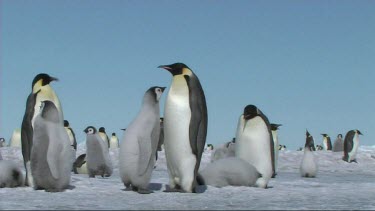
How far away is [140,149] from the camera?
6426 millimetres

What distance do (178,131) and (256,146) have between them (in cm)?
228

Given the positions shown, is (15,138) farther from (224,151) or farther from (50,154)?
(50,154)

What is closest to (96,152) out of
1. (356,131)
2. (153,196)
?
(153,196)

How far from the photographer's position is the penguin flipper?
639 centimetres

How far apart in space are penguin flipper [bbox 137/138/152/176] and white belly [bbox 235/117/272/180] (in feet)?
8.87

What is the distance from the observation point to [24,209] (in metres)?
4.76

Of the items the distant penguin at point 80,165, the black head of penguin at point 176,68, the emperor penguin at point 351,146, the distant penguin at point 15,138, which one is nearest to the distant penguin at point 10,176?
the black head of penguin at point 176,68

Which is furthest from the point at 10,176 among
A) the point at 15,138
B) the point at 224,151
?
the point at 15,138

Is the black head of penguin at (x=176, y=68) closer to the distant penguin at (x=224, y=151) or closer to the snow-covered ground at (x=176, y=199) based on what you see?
the snow-covered ground at (x=176, y=199)

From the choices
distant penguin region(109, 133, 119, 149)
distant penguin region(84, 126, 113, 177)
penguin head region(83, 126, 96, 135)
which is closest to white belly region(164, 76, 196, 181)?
distant penguin region(84, 126, 113, 177)

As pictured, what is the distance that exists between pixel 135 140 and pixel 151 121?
34cm

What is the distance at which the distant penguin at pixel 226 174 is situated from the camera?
779 centimetres

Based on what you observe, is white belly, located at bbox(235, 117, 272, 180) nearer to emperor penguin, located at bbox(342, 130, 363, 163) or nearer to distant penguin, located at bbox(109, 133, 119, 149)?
emperor penguin, located at bbox(342, 130, 363, 163)

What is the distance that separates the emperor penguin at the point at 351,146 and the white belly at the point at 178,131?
1560 cm
